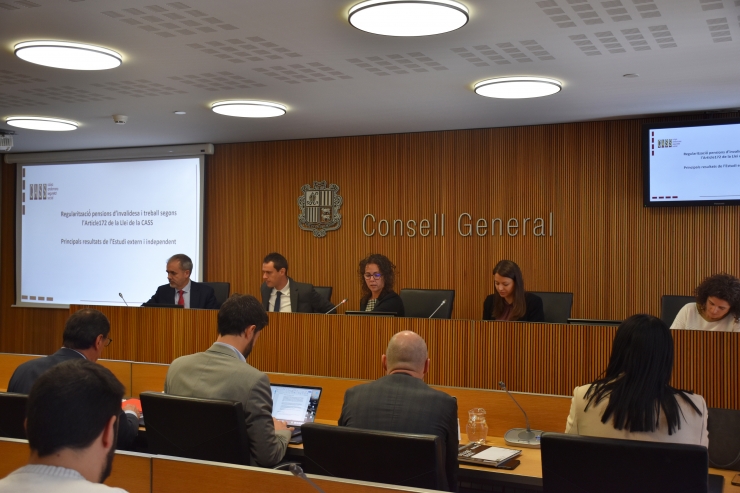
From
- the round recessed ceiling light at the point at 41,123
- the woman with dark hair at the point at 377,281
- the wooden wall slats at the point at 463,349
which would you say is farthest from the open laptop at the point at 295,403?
the round recessed ceiling light at the point at 41,123

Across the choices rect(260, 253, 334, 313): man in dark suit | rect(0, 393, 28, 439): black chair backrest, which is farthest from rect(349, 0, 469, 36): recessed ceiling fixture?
rect(260, 253, 334, 313): man in dark suit

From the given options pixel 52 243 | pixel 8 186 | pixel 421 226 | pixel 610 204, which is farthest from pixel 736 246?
pixel 8 186

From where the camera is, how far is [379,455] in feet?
7.39

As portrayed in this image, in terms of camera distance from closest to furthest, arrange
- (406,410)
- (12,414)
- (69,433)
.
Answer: (69,433), (406,410), (12,414)

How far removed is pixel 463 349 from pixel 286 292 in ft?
7.11

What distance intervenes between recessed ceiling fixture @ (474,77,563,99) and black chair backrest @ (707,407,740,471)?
2.55m

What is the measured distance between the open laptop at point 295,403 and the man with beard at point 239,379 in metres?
0.48

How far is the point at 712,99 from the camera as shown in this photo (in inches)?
213

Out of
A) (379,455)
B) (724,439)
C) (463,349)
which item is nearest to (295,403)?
(463,349)

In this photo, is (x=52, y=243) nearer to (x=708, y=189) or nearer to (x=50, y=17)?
(x=50, y=17)

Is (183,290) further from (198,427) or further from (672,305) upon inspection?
(672,305)

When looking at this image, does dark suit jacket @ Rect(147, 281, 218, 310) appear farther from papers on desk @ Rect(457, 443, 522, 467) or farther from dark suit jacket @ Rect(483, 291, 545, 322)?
papers on desk @ Rect(457, 443, 522, 467)

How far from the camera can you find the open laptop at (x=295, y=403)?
3.75 m

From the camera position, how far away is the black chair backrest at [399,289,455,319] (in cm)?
554
